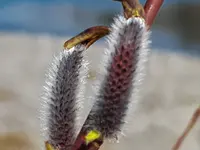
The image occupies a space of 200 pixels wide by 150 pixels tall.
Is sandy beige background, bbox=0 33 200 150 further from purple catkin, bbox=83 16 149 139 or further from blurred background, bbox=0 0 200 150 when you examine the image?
purple catkin, bbox=83 16 149 139

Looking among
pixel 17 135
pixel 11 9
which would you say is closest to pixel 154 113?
pixel 17 135

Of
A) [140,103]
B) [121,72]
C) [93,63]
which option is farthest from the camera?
[93,63]

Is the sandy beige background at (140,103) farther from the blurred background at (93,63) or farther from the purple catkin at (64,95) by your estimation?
the purple catkin at (64,95)

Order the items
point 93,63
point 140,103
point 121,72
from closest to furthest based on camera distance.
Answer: point 121,72
point 140,103
point 93,63

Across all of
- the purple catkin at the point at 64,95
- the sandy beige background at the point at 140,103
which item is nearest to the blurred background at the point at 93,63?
the sandy beige background at the point at 140,103

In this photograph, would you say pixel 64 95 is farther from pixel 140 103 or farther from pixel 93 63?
pixel 93 63

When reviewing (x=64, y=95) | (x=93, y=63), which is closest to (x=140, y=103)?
(x=93, y=63)

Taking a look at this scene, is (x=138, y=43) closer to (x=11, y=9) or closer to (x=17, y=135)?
(x=17, y=135)
